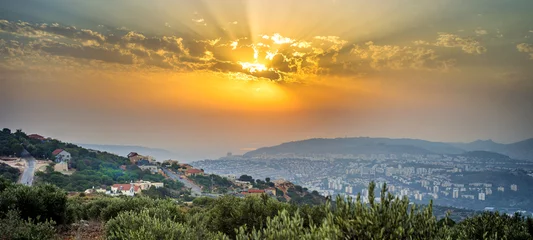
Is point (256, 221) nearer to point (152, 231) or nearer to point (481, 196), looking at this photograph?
point (152, 231)

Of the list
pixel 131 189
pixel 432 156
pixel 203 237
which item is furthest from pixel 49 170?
pixel 432 156

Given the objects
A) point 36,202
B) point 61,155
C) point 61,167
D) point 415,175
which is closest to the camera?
point 36,202

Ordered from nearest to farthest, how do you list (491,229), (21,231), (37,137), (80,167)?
(21,231) < (491,229) < (80,167) < (37,137)

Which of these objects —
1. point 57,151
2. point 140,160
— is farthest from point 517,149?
point 57,151

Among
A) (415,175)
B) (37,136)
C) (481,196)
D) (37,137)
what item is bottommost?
(481,196)

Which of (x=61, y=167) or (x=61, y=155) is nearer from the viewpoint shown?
(x=61, y=167)

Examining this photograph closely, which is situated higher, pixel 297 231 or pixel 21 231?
pixel 297 231

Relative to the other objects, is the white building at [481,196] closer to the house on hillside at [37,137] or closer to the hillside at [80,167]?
the hillside at [80,167]

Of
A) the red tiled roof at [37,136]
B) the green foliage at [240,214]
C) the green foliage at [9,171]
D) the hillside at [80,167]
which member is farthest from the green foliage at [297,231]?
the red tiled roof at [37,136]
